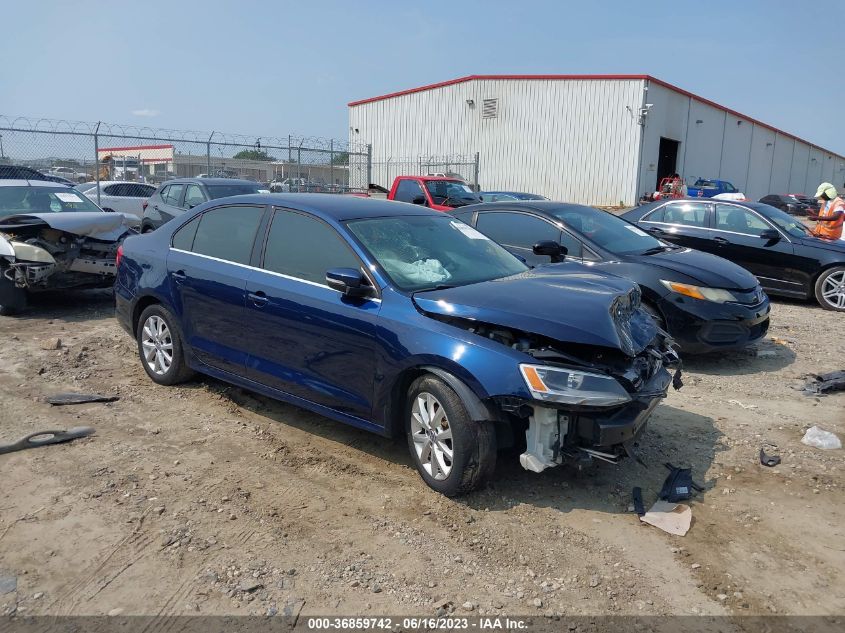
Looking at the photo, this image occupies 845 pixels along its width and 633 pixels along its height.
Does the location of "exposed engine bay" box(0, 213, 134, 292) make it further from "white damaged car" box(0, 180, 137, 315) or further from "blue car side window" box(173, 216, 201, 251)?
"blue car side window" box(173, 216, 201, 251)

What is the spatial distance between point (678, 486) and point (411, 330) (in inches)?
69.7

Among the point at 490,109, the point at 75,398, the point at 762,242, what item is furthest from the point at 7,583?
the point at 490,109

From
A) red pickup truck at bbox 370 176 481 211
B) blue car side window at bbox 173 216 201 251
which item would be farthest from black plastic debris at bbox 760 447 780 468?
red pickup truck at bbox 370 176 481 211

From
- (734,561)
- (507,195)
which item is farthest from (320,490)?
(507,195)

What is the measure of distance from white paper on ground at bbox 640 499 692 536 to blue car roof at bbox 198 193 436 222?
2.54 meters

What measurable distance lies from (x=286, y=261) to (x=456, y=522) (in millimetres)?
2120

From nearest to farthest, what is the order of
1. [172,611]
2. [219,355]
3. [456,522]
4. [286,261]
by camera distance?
[172,611] < [456,522] < [286,261] < [219,355]

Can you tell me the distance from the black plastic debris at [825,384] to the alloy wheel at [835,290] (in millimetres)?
3797

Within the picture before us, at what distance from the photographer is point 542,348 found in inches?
142

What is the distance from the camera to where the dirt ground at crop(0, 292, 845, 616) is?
296 cm

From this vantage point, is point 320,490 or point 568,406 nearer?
point 568,406

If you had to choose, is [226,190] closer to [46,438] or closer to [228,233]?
[228,233]

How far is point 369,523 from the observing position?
356 centimetres

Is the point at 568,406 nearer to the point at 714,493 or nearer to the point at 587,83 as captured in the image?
the point at 714,493
